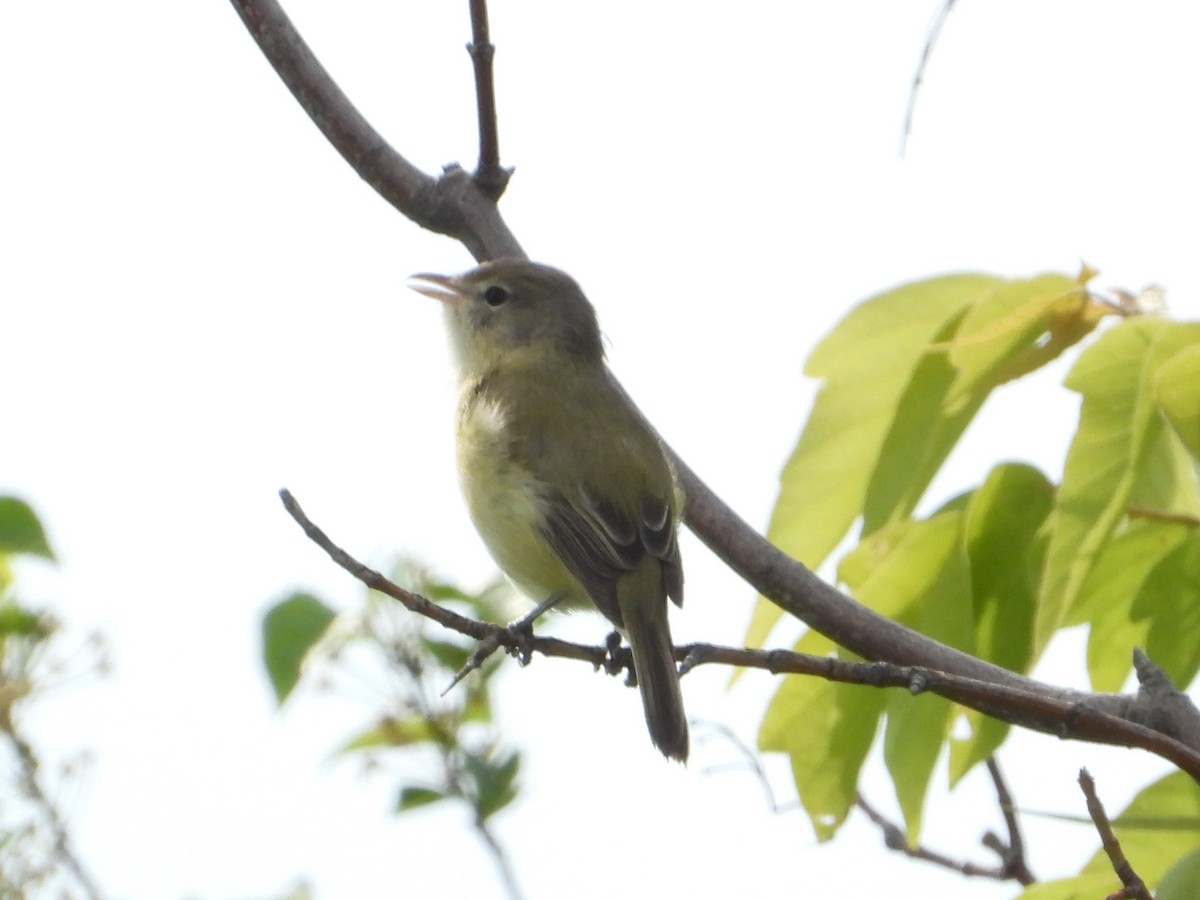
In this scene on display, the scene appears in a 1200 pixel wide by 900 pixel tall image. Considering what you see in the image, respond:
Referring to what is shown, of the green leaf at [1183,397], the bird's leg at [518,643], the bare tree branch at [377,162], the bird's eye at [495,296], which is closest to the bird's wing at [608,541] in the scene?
the bird's leg at [518,643]

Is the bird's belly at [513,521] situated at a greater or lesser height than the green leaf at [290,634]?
greater

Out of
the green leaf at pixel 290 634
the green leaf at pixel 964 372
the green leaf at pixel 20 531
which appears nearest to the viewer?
the green leaf at pixel 964 372

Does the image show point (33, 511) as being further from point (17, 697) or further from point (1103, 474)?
point (1103, 474)

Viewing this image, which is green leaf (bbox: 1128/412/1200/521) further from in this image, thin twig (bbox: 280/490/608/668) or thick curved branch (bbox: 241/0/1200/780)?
thin twig (bbox: 280/490/608/668)

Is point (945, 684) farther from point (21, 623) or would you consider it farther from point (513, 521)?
point (21, 623)

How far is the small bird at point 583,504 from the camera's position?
3357 mm

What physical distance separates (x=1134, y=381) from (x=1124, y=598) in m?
0.43

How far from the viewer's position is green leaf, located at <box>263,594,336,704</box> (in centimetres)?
298

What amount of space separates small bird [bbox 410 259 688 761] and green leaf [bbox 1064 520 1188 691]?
0.91 metres

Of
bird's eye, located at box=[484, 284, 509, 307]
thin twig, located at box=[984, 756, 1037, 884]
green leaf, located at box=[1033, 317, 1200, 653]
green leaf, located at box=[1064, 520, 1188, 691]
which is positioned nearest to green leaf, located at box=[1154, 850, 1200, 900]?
green leaf, located at box=[1033, 317, 1200, 653]

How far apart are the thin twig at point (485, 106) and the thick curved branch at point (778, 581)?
1.3 inches

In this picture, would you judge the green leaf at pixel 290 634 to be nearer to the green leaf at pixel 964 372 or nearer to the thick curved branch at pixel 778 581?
the thick curved branch at pixel 778 581

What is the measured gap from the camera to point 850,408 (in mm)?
2467

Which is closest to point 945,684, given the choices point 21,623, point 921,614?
point 921,614
